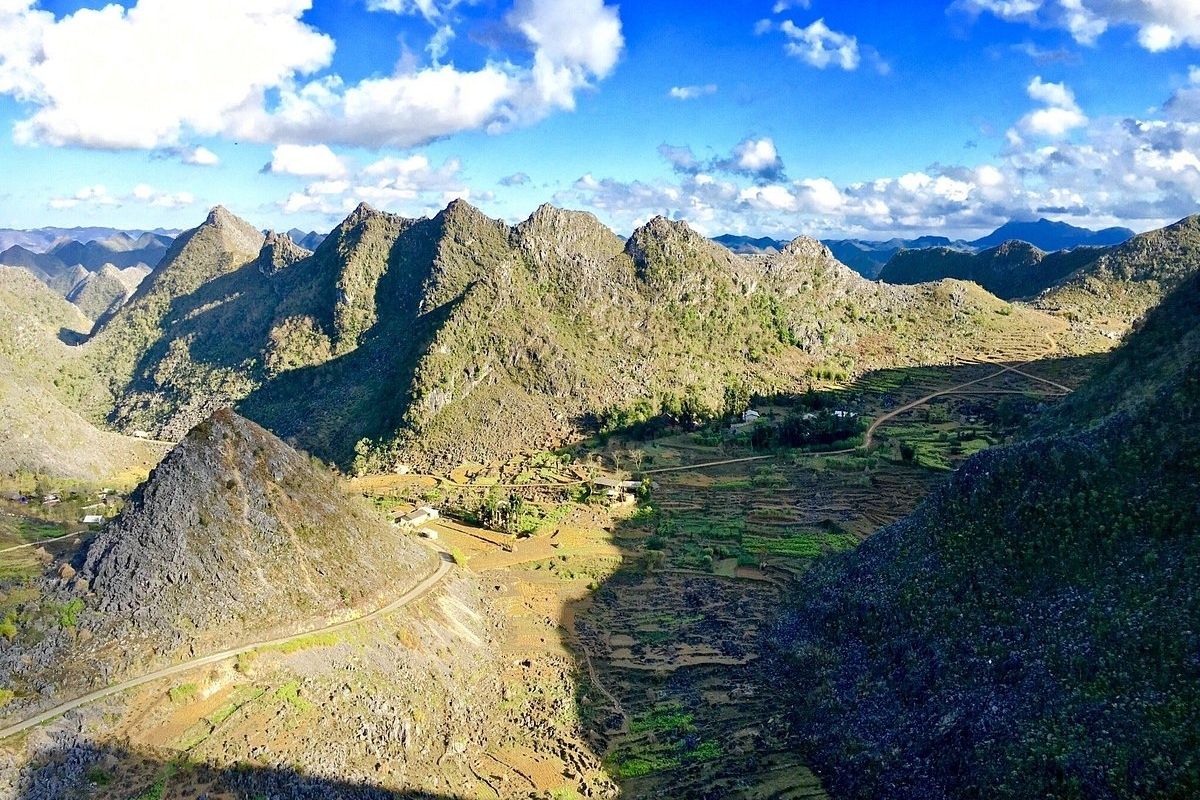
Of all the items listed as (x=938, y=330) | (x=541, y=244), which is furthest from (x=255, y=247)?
(x=938, y=330)

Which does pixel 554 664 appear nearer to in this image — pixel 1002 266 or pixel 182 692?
pixel 182 692

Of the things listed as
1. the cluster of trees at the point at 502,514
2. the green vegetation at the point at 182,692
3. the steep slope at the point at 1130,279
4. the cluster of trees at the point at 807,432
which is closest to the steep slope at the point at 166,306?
the cluster of trees at the point at 502,514

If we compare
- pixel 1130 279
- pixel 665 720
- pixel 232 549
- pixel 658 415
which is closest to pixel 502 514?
pixel 665 720

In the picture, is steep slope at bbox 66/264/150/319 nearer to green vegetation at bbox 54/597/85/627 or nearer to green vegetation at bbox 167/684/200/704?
green vegetation at bbox 54/597/85/627

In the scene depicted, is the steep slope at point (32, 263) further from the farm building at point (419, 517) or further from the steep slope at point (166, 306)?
the farm building at point (419, 517)

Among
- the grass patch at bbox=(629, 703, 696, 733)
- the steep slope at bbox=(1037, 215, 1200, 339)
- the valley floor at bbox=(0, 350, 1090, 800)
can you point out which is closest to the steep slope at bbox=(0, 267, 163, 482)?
the valley floor at bbox=(0, 350, 1090, 800)
